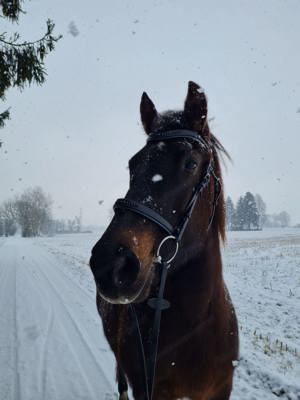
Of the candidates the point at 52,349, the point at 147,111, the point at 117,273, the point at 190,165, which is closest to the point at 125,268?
the point at 117,273

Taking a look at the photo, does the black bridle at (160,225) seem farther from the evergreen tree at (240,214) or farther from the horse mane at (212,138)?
the evergreen tree at (240,214)

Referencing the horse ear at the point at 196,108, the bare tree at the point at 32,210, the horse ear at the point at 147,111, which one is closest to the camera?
the horse ear at the point at 196,108

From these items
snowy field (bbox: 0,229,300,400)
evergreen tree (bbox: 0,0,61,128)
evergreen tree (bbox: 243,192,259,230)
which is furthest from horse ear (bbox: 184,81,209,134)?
evergreen tree (bbox: 243,192,259,230)

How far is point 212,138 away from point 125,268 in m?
1.44

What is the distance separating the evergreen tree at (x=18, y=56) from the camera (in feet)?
19.8

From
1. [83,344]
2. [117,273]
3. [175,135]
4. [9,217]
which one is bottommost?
[83,344]

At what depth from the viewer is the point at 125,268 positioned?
1592mm

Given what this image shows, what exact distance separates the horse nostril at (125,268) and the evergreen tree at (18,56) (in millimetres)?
5879

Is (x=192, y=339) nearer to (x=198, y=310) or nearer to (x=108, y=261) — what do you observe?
(x=198, y=310)

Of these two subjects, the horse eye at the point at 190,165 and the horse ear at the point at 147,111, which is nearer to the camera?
the horse eye at the point at 190,165

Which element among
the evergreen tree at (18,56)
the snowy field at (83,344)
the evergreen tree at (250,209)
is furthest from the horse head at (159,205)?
the evergreen tree at (250,209)

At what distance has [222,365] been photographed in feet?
7.37

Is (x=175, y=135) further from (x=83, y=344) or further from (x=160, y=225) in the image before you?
(x=83, y=344)

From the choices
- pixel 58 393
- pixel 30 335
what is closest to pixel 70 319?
pixel 30 335
